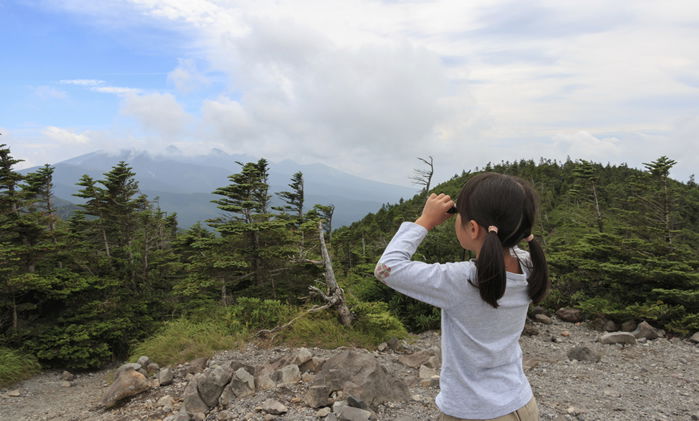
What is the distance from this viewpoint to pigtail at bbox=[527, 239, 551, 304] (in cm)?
130

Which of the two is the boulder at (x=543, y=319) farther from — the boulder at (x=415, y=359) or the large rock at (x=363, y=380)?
the large rock at (x=363, y=380)

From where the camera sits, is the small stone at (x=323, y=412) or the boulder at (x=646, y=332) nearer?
the small stone at (x=323, y=412)

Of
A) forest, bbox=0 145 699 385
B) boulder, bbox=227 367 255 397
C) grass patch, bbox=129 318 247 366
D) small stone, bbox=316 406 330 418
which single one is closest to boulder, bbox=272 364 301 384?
boulder, bbox=227 367 255 397

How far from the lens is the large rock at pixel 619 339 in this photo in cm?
717

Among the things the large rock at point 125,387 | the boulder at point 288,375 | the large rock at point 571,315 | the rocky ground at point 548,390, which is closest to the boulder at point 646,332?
the rocky ground at point 548,390

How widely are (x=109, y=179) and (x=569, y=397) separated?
15.3 m

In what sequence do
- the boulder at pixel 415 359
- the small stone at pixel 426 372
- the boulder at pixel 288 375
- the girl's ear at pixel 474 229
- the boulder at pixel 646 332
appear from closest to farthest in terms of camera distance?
1. the girl's ear at pixel 474 229
2. the boulder at pixel 288 375
3. the small stone at pixel 426 372
4. the boulder at pixel 415 359
5. the boulder at pixel 646 332

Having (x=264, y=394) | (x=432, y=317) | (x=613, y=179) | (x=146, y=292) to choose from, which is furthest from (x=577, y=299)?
(x=613, y=179)

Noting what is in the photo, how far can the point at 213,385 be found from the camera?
4.78 m

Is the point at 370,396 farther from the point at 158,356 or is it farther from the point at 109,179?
the point at 109,179

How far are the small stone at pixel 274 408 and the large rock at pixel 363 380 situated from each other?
0.52 metres

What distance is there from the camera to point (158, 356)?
6809mm

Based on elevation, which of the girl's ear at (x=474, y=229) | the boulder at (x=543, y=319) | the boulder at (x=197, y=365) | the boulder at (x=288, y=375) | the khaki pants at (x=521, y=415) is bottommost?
the boulder at (x=197, y=365)

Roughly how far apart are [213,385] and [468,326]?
4537mm
